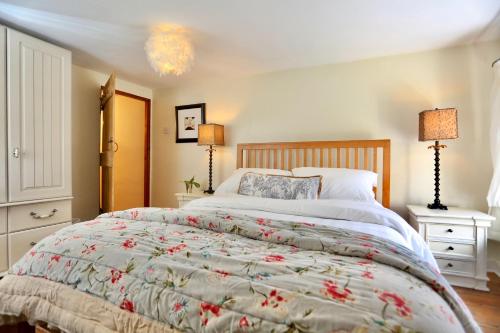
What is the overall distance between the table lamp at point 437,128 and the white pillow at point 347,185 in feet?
1.73

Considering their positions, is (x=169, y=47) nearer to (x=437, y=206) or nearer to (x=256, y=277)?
(x=256, y=277)

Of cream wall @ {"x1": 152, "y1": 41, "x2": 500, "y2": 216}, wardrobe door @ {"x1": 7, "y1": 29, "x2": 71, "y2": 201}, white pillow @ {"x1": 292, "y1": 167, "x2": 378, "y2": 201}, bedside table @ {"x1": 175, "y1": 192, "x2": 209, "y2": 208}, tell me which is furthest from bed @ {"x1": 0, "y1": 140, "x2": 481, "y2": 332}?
bedside table @ {"x1": 175, "y1": 192, "x2": 209, "y2": 208}

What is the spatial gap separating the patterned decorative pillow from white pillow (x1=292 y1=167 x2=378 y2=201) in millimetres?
88

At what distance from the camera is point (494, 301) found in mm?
1872

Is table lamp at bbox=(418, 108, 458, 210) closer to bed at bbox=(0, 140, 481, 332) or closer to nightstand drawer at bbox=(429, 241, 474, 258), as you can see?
nightstand drawer at bbox=(429, 241, 474, 258)

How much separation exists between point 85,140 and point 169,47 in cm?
177

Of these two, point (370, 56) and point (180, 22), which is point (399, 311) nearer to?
point (180, 22)

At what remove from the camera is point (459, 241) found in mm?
2053

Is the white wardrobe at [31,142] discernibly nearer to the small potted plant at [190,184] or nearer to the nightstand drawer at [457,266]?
the small potted plant at [190,184]

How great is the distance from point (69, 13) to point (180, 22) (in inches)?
31.2

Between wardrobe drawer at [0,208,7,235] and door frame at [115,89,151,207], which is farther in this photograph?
door frame at [115,89,151,207]

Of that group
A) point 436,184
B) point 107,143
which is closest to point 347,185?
point 436,184

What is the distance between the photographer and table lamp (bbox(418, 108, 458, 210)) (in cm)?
212

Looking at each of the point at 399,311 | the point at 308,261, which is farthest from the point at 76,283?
the point at 399,311
